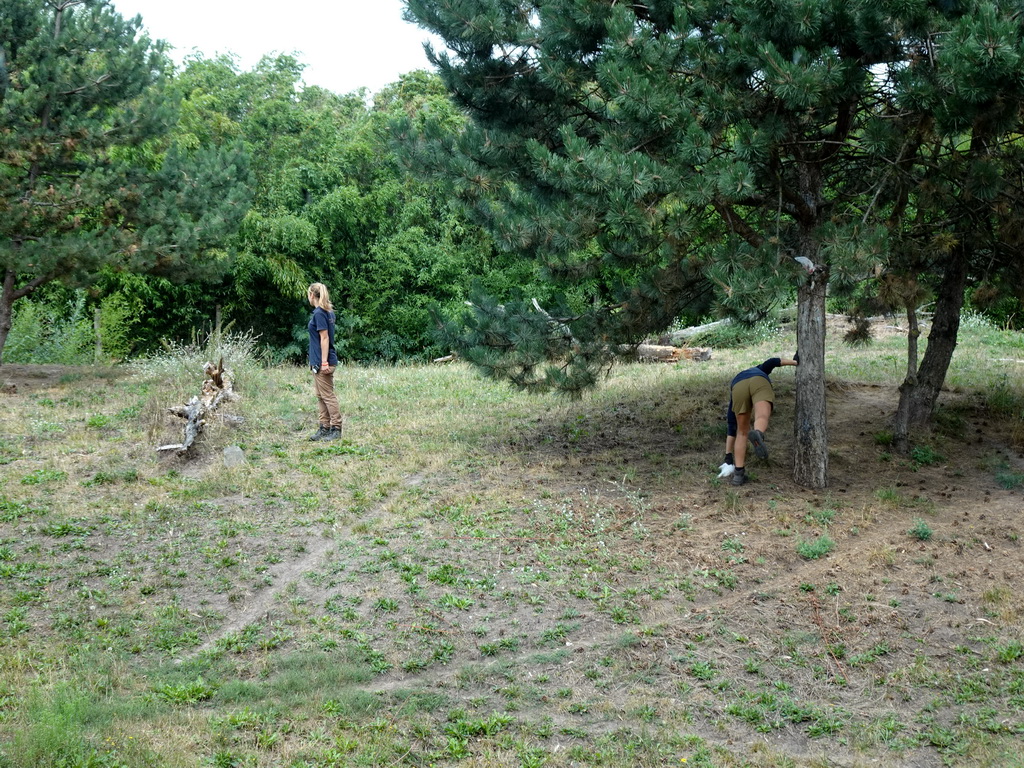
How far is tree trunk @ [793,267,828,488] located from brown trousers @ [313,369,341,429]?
17.3 feet

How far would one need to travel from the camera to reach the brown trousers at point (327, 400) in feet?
34.6

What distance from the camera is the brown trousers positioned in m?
10.5

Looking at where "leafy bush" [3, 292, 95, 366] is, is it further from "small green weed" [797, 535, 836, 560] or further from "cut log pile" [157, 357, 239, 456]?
"small green weed" [797, 535, 836, 560]

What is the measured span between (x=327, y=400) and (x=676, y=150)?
5.32m

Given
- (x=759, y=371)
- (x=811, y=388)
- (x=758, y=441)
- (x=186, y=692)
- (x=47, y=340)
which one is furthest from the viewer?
(x=47, y=340)

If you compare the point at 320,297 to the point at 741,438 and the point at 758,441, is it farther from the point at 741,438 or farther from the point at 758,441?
the point at 758,441

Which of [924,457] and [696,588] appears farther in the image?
[924,457]

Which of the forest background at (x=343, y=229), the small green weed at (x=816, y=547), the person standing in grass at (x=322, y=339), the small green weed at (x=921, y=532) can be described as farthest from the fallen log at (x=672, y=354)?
the small green weed at (x=816, y=547)

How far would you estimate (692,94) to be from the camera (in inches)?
300

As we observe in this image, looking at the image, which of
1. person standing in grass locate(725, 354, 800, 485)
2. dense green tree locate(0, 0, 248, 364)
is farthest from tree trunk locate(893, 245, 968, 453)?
dense green tree locate(0, 0, 248, 364)

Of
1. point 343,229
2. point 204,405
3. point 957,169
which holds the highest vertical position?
point 343,229

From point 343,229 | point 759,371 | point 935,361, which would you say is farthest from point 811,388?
point 343,229

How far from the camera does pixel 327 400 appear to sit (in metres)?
10.8

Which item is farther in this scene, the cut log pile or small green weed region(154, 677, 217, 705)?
the cut log pile
